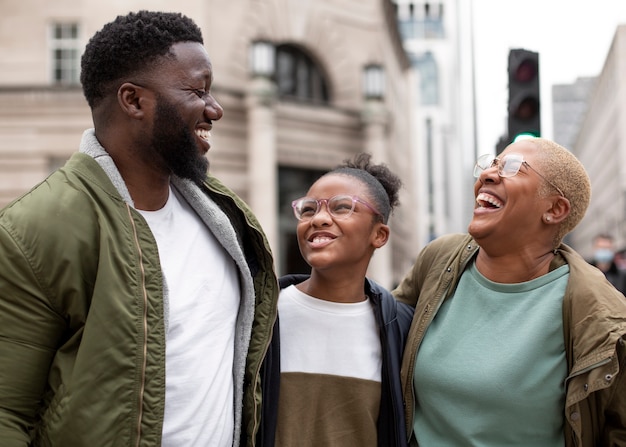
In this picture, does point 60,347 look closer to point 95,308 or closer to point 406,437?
point 95,308

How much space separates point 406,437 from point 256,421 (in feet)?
2.39

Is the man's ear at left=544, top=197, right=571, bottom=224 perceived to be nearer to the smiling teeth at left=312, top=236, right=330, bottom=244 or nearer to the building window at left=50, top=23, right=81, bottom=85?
the smiling teeth at left=312, top=236, right=330, bottom=244

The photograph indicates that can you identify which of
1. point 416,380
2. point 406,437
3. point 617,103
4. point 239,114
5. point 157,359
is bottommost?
point 406,437

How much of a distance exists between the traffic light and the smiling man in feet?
14.1

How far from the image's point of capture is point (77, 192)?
2.63 m

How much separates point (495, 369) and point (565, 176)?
90cm

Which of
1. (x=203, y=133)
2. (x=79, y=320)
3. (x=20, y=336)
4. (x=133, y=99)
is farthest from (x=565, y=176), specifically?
(x=20, y=336)

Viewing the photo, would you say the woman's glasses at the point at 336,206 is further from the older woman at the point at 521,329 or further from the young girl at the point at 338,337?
the older woman at the point at 521,329

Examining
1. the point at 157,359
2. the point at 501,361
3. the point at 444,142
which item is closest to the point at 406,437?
the point at 501,361

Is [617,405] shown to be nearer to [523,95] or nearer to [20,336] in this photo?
[20,336]

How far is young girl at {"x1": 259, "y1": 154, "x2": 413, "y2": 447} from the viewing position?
3326 mm

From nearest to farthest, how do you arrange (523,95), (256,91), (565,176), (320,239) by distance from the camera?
(565,176) < (320,239) < (523,95) < (256,91)

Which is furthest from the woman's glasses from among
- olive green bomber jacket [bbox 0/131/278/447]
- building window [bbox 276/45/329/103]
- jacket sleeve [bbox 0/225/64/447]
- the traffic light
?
building window [bbox 276/45/329/103]

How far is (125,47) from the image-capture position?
2850 millimetres
